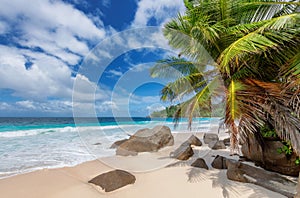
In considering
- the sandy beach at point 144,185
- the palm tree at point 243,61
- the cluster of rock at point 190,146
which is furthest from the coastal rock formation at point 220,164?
the palm tree at point 243,61

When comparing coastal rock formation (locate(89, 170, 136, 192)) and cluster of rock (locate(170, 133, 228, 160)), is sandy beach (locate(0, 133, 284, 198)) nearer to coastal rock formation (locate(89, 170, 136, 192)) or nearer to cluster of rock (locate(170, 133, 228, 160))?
coastal rock formation (locate(89, 170, 136, 192))

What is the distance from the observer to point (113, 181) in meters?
4.02

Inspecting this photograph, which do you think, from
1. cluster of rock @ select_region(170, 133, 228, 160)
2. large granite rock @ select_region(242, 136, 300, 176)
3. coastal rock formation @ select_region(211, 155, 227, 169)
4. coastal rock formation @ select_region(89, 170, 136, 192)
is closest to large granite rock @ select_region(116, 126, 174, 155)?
cluster of rock @ select_region(170, 133, 228, 160)

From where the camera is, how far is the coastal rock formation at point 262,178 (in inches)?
138

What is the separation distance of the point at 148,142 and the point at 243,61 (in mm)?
6123

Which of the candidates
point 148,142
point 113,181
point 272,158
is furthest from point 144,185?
point 148,142

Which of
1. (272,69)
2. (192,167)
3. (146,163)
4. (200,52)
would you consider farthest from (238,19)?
(146,163)

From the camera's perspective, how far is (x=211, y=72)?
190 inches

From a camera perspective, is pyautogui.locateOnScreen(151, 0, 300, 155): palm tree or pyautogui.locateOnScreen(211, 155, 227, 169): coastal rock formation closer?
pyautogui.locateOnScreen(151, 0, 300, 155): palm tree

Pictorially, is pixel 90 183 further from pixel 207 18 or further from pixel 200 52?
pixel 207 18

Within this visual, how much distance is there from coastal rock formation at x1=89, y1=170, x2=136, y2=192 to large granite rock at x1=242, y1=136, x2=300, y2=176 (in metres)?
3.28

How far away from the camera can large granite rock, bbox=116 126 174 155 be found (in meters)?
8.52

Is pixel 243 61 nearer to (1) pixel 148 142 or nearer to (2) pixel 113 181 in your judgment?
(2) pixel 113 181

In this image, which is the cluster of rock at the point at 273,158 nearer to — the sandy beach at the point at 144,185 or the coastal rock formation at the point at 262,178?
the coastal rock formation at the point at 262,178
